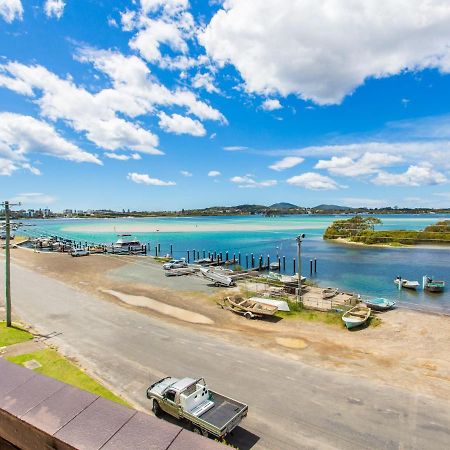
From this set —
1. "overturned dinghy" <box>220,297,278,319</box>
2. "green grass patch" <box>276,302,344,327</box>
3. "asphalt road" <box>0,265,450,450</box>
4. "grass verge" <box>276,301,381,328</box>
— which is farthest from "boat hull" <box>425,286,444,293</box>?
"asphalt road" <box>0,265,450,450</box>

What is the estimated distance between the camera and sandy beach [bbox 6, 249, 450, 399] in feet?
67.8

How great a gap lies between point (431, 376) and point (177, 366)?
1453 centimetres

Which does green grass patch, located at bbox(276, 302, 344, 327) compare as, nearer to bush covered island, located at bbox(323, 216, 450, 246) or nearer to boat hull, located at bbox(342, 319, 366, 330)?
boat hull, located at bbox(342, 319, 366, 330)

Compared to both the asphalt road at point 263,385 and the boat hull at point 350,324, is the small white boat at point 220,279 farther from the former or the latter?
A: the boat hull at point 350,324

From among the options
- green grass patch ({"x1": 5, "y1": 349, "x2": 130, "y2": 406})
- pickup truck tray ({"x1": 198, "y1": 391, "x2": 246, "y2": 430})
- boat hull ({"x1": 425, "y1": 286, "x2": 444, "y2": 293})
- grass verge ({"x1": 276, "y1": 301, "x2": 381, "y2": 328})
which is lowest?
boat hull ({"x1": 425, "y1": 286, "x2": 444, "y2": 293})

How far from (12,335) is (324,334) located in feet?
75.3

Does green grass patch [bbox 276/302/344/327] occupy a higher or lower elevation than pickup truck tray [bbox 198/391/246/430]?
lower

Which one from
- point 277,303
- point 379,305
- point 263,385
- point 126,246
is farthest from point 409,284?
point 126,246

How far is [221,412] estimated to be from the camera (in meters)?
14.4

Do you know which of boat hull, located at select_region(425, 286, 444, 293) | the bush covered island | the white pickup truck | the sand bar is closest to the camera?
the white pickup truck

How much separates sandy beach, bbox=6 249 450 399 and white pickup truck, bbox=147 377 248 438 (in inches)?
337

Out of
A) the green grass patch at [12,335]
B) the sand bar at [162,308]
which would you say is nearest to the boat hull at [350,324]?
the sand bar at [162,308]

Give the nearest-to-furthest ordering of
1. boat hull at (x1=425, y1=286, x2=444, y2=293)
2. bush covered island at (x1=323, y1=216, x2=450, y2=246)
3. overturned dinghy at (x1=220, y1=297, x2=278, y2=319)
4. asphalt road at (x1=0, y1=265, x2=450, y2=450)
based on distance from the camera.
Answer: asphalt road at (x1=0, y1=265, x2=450, y2=450), overturned dinghy at (x1=220, y1=297, x2=278, y2=319), boat hull at (x1=425, y1=286, x2=444, y2=293), bush covered island at (x1=323, y1=216, x2=450, y2=246)

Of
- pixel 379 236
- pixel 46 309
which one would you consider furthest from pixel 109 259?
pixel 379 236
